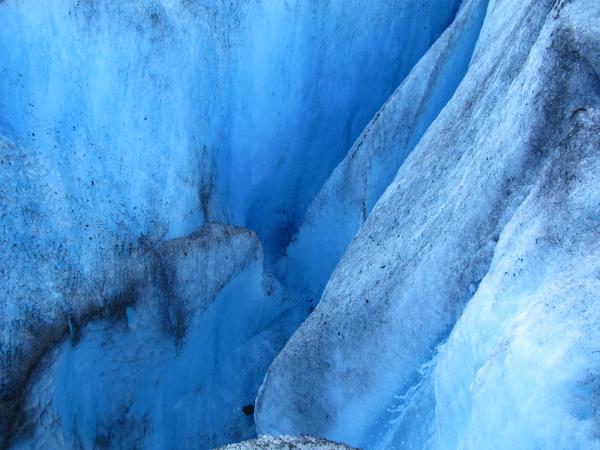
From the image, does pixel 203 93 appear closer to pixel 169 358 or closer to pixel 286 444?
pixel 169 358

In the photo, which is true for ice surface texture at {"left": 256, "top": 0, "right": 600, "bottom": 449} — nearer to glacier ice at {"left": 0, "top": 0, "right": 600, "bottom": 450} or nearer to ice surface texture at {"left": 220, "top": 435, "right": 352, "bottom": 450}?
glacier ice at {"left": 0, "top": 0, "right": 600, "bottom": 450}

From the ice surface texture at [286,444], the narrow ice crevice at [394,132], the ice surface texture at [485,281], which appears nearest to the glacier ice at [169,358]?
the narrow ice crevice at [394,132]

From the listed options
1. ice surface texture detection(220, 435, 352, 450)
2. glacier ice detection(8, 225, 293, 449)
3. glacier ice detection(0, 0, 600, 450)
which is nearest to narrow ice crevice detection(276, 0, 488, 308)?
glacier ice detection(0, 0, 600, 450)

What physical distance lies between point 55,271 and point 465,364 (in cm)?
193

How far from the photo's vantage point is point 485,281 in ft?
6.79

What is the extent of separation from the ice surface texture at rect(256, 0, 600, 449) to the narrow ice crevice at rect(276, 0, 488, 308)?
0.43 m

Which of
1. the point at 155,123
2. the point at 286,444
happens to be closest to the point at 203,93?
the point at 155,123

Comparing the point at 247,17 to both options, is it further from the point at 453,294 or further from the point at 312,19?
the point at 453,294

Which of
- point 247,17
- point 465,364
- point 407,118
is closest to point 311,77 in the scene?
point 247,17

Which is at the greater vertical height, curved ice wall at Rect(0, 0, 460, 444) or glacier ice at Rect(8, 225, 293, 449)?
curved ice wall at Rect(0, 0, 460, 444)

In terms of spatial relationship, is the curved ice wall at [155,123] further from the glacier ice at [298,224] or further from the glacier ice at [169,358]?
the glacier ice at [169,358]

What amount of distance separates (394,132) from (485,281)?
1.75 metres

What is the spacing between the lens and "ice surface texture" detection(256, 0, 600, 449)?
169cm

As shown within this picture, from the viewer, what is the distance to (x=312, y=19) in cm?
413
